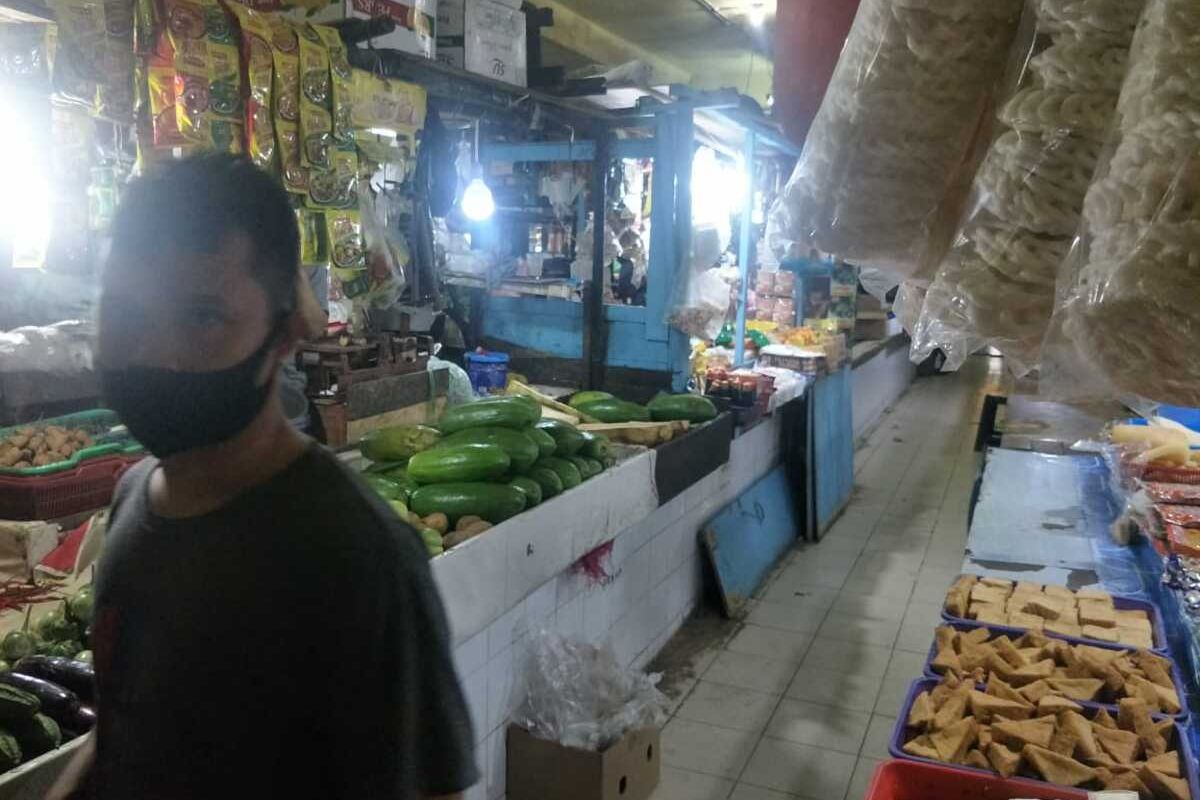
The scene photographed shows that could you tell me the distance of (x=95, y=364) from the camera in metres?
1.28

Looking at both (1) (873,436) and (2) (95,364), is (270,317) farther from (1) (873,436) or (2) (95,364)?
(1) (873,436)

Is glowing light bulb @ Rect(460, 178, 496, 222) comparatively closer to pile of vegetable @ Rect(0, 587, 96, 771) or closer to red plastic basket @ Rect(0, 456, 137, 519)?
red plastic basket @ Rect(0, 456, 137, 519)

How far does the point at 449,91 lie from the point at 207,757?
3410 millimetres

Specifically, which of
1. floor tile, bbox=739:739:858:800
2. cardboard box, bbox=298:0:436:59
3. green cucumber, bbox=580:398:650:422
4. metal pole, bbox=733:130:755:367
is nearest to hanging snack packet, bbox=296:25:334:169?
cardboard box, bbox=298:0:436:59

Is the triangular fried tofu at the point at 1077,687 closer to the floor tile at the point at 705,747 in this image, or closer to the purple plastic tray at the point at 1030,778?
the purple plastic tray at the point at 1030,778

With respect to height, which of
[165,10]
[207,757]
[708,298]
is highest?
[165,10]

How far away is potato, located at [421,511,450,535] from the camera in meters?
3.06

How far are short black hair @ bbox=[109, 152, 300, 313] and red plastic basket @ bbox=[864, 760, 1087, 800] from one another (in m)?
1.75

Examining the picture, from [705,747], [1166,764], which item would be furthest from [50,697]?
[705,747]

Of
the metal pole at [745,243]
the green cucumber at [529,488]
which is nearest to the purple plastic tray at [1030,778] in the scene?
the green cucumber at [529,488]

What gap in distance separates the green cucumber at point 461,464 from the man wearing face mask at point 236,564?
195 centimetres

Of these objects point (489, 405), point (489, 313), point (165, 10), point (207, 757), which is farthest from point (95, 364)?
point (489, 313)

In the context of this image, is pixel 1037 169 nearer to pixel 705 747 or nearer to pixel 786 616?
pixel 705 747

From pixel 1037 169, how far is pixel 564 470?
3194 mm
